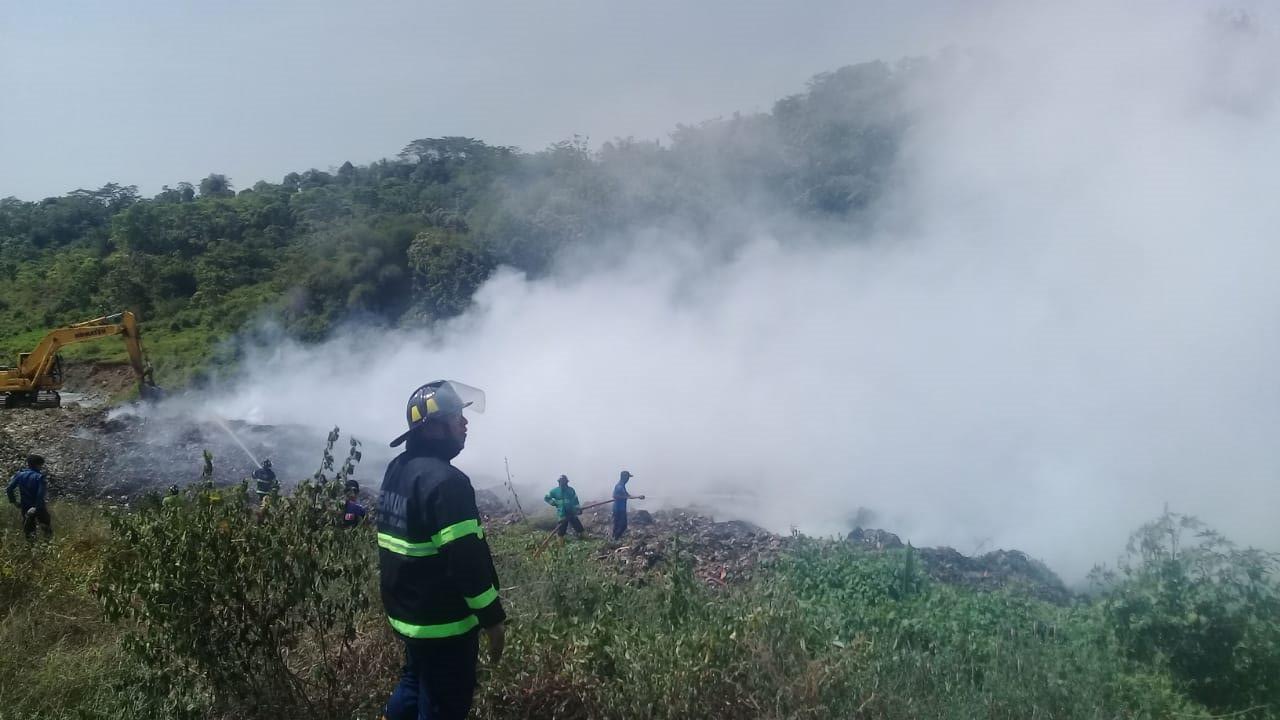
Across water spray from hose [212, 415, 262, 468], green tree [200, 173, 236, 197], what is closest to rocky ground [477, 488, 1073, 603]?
water spray from hose [212, 415, 262, 468]

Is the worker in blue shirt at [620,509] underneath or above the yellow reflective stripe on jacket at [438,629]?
underneath

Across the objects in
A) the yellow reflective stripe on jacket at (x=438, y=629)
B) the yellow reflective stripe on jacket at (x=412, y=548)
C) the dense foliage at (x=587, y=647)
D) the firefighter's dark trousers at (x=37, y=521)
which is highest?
the yellow reflective stripe on jacket at (x=412, y=548)

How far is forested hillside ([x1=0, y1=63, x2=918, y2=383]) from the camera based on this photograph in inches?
843

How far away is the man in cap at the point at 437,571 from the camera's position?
3068 mm

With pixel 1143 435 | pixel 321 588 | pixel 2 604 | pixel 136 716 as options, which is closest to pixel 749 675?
pixel 321 588

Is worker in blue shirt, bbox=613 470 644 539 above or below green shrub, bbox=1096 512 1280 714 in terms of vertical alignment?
below

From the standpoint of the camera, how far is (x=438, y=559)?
10.2 feet

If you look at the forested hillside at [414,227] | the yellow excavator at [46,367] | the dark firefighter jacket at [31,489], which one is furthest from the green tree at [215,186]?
the dark firefighter jacket at [31,489]

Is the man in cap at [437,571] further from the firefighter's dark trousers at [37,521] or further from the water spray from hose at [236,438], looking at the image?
the water spray from hose at [236,438]

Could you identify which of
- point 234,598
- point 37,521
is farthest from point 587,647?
point 37,521

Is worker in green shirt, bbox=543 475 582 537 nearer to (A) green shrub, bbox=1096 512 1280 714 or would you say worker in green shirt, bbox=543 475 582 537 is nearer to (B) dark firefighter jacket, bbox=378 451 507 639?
(A) green shrub, bbox=1096 512 1280 714

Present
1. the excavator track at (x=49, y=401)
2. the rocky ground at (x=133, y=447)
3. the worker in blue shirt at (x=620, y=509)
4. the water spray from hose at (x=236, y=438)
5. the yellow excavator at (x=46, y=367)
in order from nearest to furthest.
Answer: the worker in blue shirt at (x=620, y=509)
the rocky ground at (x=133, y=447)
the water spray from hose at (x=236, y=438)
the yellow excavator at (x=46, y=367)
the excavator track at (x=49, y=401)

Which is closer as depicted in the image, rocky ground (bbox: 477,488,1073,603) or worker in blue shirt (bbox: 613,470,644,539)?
rocky ground (bbox: 477,488,1073,603)

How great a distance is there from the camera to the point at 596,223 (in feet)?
70.3
